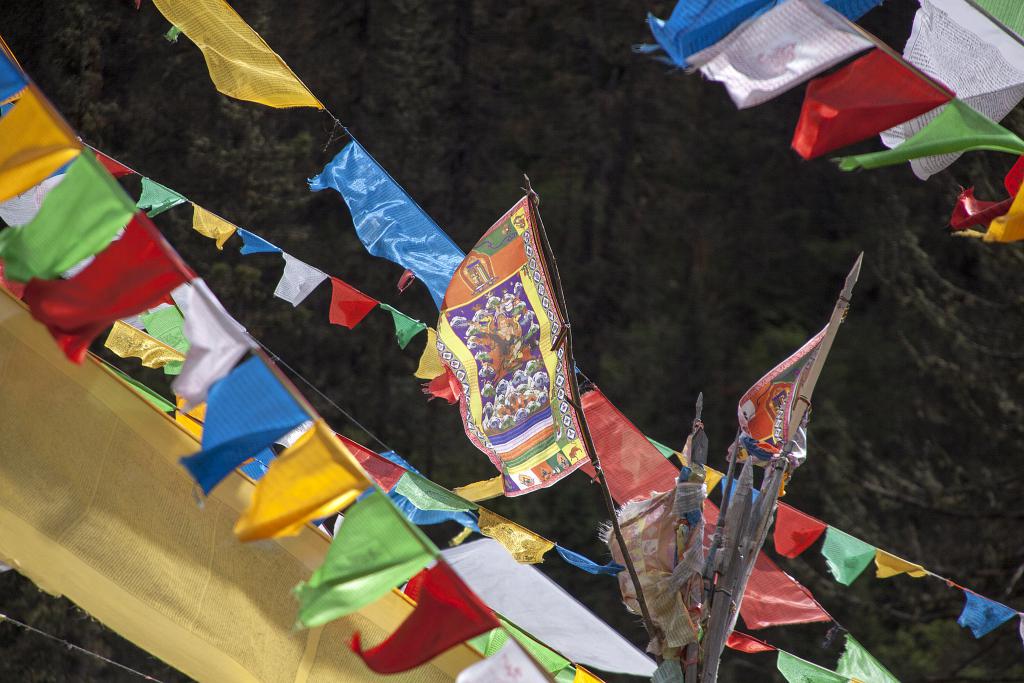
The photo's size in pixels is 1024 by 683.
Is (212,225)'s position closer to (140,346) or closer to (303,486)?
(140,346)

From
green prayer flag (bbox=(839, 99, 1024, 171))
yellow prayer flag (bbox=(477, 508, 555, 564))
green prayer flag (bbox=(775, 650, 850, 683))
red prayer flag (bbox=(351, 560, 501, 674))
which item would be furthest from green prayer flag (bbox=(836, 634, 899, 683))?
green prayer flag (bbox=(839, 99, 1024, 171))

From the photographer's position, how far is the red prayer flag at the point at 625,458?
13.9 ft

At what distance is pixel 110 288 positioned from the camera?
106 inches

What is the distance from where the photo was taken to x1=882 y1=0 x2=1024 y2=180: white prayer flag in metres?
3.11

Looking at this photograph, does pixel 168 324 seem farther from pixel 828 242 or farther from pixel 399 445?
pixel 828 242

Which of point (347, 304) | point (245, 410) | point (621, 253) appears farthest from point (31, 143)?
point (621, 253)

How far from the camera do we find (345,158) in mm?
4871

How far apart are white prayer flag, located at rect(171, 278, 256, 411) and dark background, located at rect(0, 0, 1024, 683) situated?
7044 millimetres

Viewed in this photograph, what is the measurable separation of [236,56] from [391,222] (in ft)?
2.91

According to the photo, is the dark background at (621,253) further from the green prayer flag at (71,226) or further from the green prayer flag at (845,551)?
the green prayer flag at (71,226)

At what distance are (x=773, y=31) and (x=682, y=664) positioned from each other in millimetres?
1828

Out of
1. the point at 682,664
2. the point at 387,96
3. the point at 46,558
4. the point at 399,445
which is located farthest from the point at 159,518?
the point at 387,96

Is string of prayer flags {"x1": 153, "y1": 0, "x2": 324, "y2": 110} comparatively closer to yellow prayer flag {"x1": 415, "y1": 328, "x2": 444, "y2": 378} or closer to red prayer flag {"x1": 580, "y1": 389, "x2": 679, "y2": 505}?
yellow prayer flag {"x1": 415, "y1": 328, "x2": 444, "y2": 378}

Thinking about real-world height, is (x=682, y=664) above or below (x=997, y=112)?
below
